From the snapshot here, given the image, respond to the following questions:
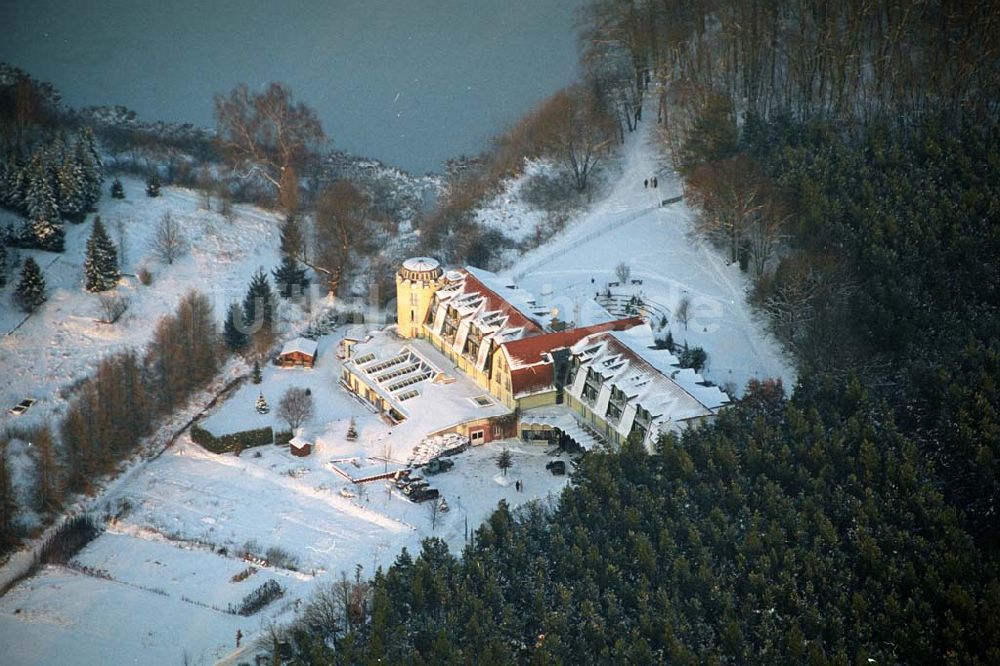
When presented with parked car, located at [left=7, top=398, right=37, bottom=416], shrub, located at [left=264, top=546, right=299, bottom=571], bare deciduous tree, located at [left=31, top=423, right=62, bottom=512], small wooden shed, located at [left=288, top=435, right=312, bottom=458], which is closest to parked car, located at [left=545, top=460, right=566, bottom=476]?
small wooden shed, located at [left=288, top=435, right=312, bottom=458]

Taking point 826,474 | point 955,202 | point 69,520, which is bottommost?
point 69,520

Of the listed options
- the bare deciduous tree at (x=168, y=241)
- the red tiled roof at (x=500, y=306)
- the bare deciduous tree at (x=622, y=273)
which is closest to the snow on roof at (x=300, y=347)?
the red tiled roof at (x=500, y=306)

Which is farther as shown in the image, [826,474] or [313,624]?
[826,474]

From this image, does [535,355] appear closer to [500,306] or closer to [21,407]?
[500,306]

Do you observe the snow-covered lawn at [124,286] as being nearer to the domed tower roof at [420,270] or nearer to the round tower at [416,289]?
the round tower at [416,289]

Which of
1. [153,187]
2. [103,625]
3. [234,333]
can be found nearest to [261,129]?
[153,187]

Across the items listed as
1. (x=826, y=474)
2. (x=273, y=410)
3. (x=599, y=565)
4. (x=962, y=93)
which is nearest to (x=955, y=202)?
(x=962, y=93)

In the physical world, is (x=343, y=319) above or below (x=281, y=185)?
below

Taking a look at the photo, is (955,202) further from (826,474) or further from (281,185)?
(281,185)
